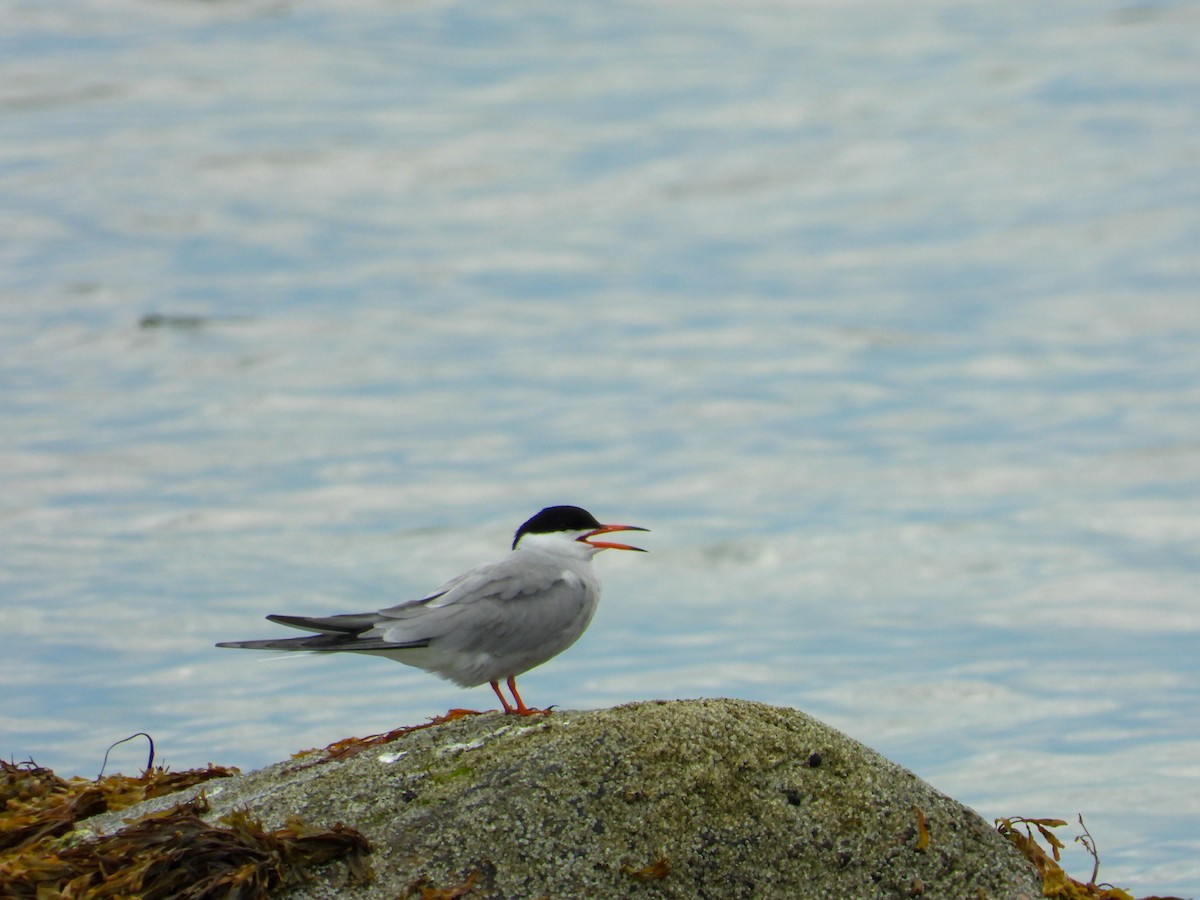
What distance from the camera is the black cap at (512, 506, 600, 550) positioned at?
295 inches

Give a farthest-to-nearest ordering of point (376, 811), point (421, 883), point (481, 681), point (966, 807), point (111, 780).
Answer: point (481, 681) → point (111, 780) → point (966, 807) → point (376, 811) → point (421, 883)

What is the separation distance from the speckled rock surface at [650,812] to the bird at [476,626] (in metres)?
1.03

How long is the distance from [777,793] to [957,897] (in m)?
0.66

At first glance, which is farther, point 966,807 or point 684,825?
point 966,807

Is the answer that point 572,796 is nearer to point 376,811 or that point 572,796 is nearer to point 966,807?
point 376,811

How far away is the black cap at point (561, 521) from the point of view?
7.49m

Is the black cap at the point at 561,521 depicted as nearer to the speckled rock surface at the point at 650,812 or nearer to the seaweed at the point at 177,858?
the speckled rock surface at the point at 650,812

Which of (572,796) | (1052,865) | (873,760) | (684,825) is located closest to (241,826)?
(572,796)

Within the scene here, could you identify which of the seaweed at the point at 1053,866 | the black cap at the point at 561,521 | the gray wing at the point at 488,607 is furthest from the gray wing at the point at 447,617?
the seaweed at the point at 1053,866

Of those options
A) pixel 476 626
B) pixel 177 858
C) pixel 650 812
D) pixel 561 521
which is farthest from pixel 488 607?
pixel 177 858

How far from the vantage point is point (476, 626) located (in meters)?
6.51

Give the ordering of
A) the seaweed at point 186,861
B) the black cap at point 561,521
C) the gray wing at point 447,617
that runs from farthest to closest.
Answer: the black cap at point 561,521 → the gray wing at point 447,617 → the seaweed at point 186,861

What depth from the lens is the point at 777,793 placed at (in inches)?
203

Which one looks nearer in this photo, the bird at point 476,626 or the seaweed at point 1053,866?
the seaweed at point 1053,866
